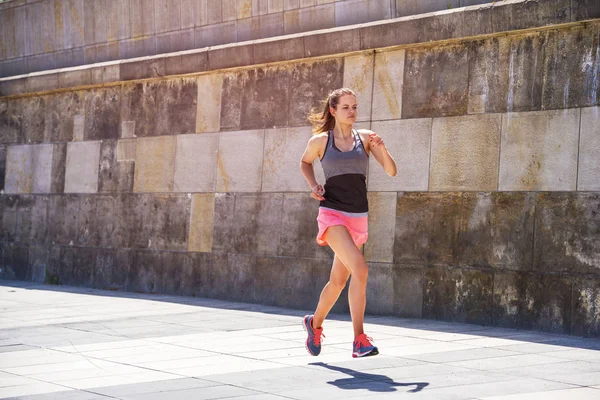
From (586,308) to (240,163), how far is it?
4935 millimetres

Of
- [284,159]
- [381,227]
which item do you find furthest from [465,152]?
[284,159]

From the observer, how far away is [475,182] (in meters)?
9.38

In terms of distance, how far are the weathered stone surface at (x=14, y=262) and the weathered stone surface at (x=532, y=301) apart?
27.3 ft

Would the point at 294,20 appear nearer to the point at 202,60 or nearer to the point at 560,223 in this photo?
the point at 202,60

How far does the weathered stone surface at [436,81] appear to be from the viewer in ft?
31.5

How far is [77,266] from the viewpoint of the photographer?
14.0 meters

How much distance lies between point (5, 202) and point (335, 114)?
940 cm

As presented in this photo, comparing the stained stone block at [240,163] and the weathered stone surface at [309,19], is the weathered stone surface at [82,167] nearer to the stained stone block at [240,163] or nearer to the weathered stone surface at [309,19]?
the stained stone block at [240,163]

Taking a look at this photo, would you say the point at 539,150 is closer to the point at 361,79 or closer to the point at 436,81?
the point at 436,81

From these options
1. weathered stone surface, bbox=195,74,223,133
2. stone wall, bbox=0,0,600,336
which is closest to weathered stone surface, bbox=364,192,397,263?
stone wall, bbox=0,0,600,336

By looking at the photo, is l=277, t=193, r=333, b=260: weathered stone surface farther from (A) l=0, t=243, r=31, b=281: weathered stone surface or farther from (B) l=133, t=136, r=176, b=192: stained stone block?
(A) l=0, t=243, r=31, b=281: weathered stone surface

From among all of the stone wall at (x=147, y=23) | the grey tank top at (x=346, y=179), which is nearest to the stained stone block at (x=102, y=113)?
the stone wall at (x=147, y=23)

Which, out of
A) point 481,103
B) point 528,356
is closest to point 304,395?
point 528,356

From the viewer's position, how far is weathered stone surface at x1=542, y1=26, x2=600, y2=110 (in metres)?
8.65
